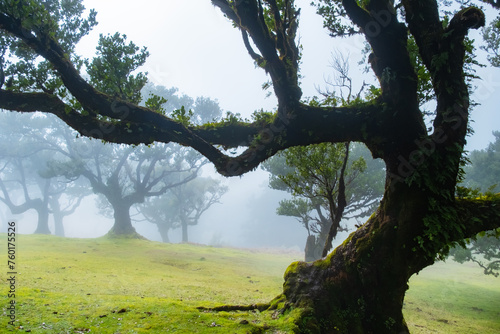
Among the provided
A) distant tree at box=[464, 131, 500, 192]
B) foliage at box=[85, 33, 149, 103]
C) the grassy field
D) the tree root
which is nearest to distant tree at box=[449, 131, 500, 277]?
distant tree at box=[464, 131, 500, 192]

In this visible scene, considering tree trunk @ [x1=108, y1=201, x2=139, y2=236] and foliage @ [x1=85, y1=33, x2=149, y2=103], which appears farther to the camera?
tree trunk @ [x1=108, y1=201, x2=139, y2=236]

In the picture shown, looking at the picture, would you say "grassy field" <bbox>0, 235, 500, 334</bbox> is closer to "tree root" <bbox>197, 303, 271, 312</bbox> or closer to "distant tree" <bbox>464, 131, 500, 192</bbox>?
"tree root" <bbox>197, 303, 271, 312</bbox>

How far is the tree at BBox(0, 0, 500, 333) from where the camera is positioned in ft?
18.9

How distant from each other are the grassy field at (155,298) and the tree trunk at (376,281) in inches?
39.4

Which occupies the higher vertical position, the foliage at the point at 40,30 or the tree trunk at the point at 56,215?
the foliage at the point at 40,30

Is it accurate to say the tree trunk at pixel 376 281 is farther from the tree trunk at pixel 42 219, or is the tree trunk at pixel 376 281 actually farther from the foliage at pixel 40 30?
the tree trunk at pixel 42 219

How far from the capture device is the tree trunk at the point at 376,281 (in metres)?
5.90

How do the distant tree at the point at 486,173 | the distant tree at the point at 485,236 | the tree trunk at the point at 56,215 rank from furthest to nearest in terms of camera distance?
1. the tree trunk at the point at 56,215
2. the distant tree at the point at 486,173
3. the distant tree at the point at 485,236

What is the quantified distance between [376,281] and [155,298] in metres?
5.87

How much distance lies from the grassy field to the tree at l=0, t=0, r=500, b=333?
2023 millimetres

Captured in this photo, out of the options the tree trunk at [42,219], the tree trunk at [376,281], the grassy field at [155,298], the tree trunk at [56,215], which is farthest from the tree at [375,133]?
the tree trunk at [56,215]

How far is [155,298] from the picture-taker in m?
7.80

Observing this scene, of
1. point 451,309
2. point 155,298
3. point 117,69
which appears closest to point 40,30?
point 117,69

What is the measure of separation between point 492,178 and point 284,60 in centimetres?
2380
